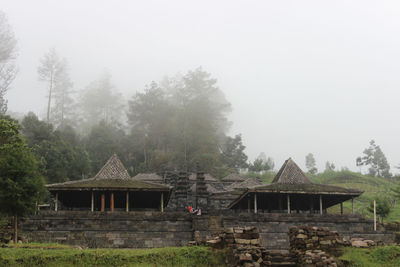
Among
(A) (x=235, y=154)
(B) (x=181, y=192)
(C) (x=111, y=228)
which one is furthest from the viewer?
(A) (x=235, y=154)

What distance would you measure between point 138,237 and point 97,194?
6.55 metres

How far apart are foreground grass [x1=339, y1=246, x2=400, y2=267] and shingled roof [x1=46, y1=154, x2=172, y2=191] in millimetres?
13218

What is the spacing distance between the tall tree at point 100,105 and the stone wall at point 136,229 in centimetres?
6074

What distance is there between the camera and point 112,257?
14.2 meters

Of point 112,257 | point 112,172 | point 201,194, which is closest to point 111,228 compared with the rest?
point 112,172

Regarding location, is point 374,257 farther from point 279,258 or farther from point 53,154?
point 53,154

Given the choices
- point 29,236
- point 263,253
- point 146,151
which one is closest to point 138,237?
point 29,236

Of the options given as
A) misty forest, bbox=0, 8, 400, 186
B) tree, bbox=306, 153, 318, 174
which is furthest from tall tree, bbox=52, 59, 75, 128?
tree, bbox=306, 153, 318, 174

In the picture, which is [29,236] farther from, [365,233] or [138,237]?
[365,233]

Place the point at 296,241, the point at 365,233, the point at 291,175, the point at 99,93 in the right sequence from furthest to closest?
the point at 99,93, the point at 291,175, the point at 365,233, the point at 296,241

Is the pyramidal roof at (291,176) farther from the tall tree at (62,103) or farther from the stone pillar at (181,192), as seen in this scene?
the tall tree at (62,103)

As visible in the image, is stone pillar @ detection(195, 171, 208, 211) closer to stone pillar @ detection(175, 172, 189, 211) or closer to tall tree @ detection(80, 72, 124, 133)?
stone pillar @ detection(175, 172, 189, 211)

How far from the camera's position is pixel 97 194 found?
28.5 metres

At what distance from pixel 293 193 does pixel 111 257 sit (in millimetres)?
15028
